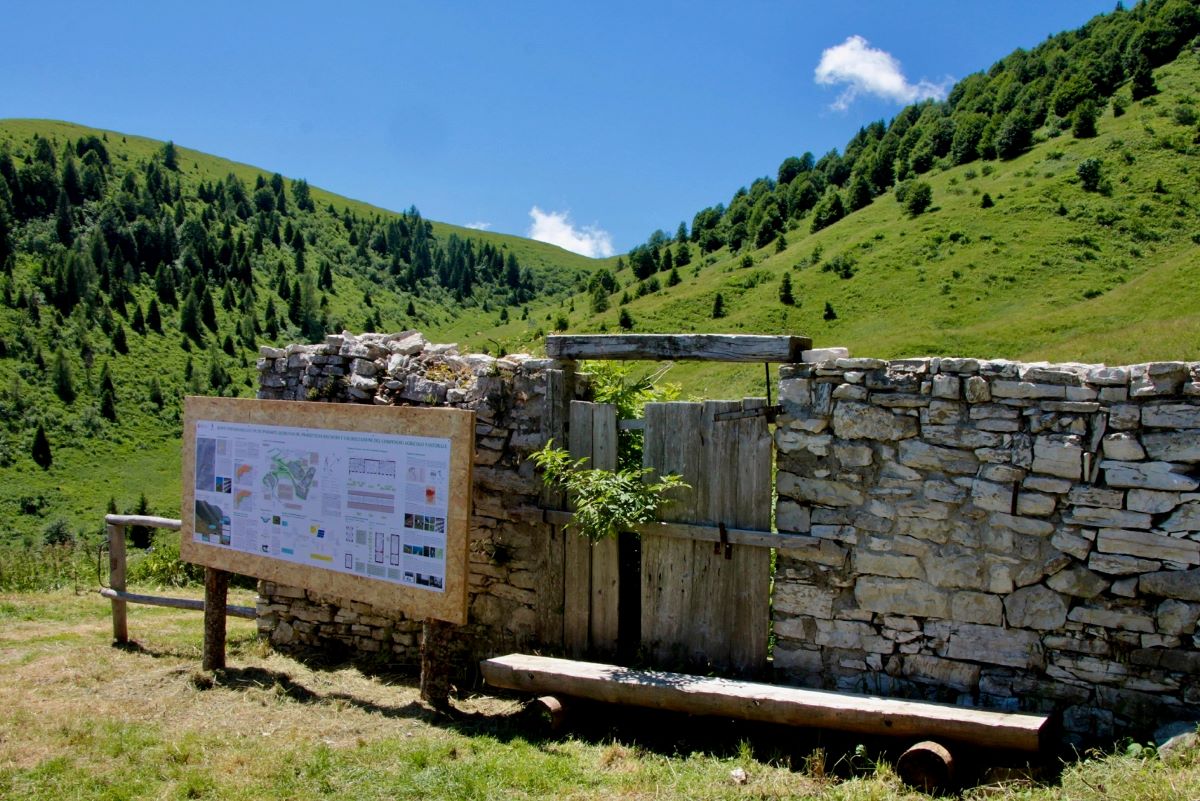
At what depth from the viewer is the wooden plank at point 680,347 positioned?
231 inches

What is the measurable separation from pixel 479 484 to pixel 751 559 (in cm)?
240

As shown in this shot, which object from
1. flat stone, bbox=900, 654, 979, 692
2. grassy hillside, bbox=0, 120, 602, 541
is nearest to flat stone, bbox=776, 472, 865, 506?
flat stone, bbox=900, 654, 979, 692

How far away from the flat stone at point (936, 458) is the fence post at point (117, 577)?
24.6ft

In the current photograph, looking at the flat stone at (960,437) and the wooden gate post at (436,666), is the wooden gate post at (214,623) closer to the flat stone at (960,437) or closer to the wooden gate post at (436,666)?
the wooden gate post at (436,666)

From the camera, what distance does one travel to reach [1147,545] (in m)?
4.89

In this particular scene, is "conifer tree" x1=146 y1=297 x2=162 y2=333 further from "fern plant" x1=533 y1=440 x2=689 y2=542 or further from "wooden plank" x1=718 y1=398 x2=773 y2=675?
"wooden plank" x1=718 y1=398 x2=773 y2=675

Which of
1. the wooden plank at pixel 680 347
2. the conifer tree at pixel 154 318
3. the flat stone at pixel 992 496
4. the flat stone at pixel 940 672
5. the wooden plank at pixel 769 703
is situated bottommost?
the wooden plank at pixel 769 703

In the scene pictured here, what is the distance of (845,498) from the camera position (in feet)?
18.6

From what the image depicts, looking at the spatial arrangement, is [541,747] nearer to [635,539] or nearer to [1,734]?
[635,539]

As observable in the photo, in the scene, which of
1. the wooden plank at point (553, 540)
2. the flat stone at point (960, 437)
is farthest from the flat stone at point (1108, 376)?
the wooden plank at point (553, 540)

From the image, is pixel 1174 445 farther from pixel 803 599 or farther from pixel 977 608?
pixel 803 599

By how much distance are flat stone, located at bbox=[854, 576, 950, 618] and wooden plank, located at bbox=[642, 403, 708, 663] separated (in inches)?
49.1

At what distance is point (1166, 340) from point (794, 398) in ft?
69.1

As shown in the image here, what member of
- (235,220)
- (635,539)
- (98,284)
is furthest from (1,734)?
(235,220)
